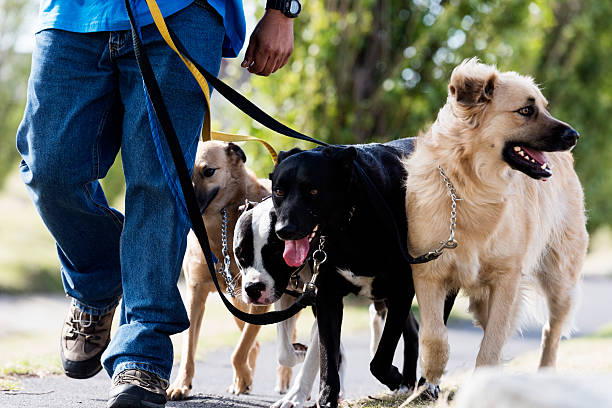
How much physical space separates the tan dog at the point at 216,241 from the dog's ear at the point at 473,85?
1.74m

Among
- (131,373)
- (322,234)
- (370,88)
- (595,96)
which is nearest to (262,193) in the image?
(322,234)

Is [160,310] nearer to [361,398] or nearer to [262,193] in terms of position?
[361,398]

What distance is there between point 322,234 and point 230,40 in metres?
1.09

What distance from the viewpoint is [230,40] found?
376 cm

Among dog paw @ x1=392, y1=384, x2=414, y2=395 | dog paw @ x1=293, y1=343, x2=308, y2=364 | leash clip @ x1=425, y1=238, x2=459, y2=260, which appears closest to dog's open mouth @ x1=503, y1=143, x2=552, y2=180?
leash clip @ x1=425, y1=238, x2=459, y2=260

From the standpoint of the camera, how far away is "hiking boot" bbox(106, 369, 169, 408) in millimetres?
3039

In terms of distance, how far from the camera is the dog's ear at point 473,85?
3.94 meters

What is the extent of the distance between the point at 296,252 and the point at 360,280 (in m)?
0.39

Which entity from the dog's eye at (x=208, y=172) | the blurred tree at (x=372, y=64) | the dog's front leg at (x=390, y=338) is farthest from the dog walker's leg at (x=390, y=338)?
the blurred tree at (x=372, y=64)

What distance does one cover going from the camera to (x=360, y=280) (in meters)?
3.95

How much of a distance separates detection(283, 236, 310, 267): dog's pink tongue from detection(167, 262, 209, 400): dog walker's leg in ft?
3.77

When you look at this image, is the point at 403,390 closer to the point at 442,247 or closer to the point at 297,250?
the point at 442,247

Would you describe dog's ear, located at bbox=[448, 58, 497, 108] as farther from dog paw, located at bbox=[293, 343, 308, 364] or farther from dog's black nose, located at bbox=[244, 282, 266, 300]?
dog paw, located at bbox=[293, 343, 308, 364]

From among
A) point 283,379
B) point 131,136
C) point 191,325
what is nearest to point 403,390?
point 283,379
